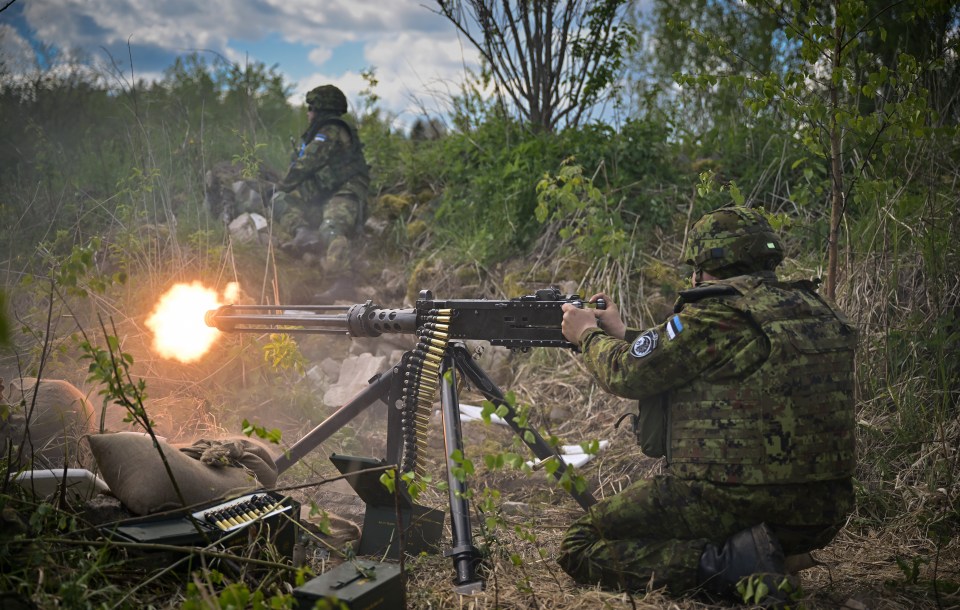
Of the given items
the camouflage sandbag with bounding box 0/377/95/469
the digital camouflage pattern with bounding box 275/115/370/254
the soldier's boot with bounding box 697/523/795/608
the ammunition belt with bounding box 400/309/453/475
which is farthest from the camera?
the digital camouflage pattern with bounding box 275/115/370/254

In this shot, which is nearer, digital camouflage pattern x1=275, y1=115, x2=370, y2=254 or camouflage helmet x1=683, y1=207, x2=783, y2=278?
camouflage helmet x1=683, y1=207, x2=783, y2=278

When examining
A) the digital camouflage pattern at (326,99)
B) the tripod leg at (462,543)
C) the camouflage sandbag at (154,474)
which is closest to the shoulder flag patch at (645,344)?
the tripod leg at (462,543)

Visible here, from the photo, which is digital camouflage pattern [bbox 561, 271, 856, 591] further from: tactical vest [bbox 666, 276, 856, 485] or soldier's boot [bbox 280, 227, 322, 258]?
soldier's boot [bbox 280, 227, 322, 258]

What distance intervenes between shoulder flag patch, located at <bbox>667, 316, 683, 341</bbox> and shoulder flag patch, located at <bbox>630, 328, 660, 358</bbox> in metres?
0.06

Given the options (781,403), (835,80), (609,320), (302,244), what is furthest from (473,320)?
(302,244)

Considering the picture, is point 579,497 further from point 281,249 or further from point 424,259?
point 281,249

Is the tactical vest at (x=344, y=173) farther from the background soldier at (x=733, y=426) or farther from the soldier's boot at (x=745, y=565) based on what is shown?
the soldier's boot at (x=745, y=565)

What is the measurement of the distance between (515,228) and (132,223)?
3.82m

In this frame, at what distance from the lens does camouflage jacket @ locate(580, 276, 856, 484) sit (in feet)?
10.8

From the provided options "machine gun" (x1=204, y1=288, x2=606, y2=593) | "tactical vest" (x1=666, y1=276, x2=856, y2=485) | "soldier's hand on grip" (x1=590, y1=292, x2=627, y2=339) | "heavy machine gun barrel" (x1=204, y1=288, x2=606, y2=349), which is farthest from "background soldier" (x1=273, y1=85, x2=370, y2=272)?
"tactical vest" (x1=666, y1=276, x2=856, y2=485)

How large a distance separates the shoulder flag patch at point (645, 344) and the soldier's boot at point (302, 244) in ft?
17.5

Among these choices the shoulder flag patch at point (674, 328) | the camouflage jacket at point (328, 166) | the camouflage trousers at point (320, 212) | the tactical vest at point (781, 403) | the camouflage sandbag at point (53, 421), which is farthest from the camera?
the camouflage jacket at point (328, 166)

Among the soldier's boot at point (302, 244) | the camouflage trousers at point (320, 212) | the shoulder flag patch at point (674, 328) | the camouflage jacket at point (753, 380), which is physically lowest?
the camouflage jacket at point (753, 380)

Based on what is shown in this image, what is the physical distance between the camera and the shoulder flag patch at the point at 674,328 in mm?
3419
